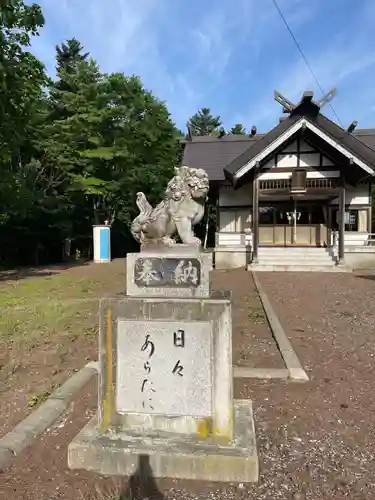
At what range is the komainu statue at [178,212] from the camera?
130 inches

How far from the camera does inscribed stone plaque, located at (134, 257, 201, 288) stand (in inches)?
117

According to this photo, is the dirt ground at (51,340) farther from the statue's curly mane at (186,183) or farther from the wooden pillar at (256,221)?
the wooden pillar at (256,221)

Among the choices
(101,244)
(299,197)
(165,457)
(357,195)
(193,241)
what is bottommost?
(165,457)

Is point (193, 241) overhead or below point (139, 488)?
overhead

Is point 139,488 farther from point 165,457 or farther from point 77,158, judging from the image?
point 77,158

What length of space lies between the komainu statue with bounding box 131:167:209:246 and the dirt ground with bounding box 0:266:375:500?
1904 millimetres

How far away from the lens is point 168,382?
2.91m

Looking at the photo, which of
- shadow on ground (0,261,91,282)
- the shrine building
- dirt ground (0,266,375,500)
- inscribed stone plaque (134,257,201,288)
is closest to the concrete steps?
the shrine building

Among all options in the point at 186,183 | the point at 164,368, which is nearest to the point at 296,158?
the point at 186,183

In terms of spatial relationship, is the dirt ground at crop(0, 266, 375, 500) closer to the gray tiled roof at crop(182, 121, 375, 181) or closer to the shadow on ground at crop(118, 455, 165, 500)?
the shadow on ground at crop(118, 455, 165, 500)

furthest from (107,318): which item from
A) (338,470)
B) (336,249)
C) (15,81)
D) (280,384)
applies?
(336,249)

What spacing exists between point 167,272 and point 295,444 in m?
1.86

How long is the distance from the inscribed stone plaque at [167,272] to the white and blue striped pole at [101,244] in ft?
68.1

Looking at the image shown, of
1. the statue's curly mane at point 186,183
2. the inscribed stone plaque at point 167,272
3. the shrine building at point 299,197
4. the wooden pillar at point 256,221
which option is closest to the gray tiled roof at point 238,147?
the shrine building at point 299,197
